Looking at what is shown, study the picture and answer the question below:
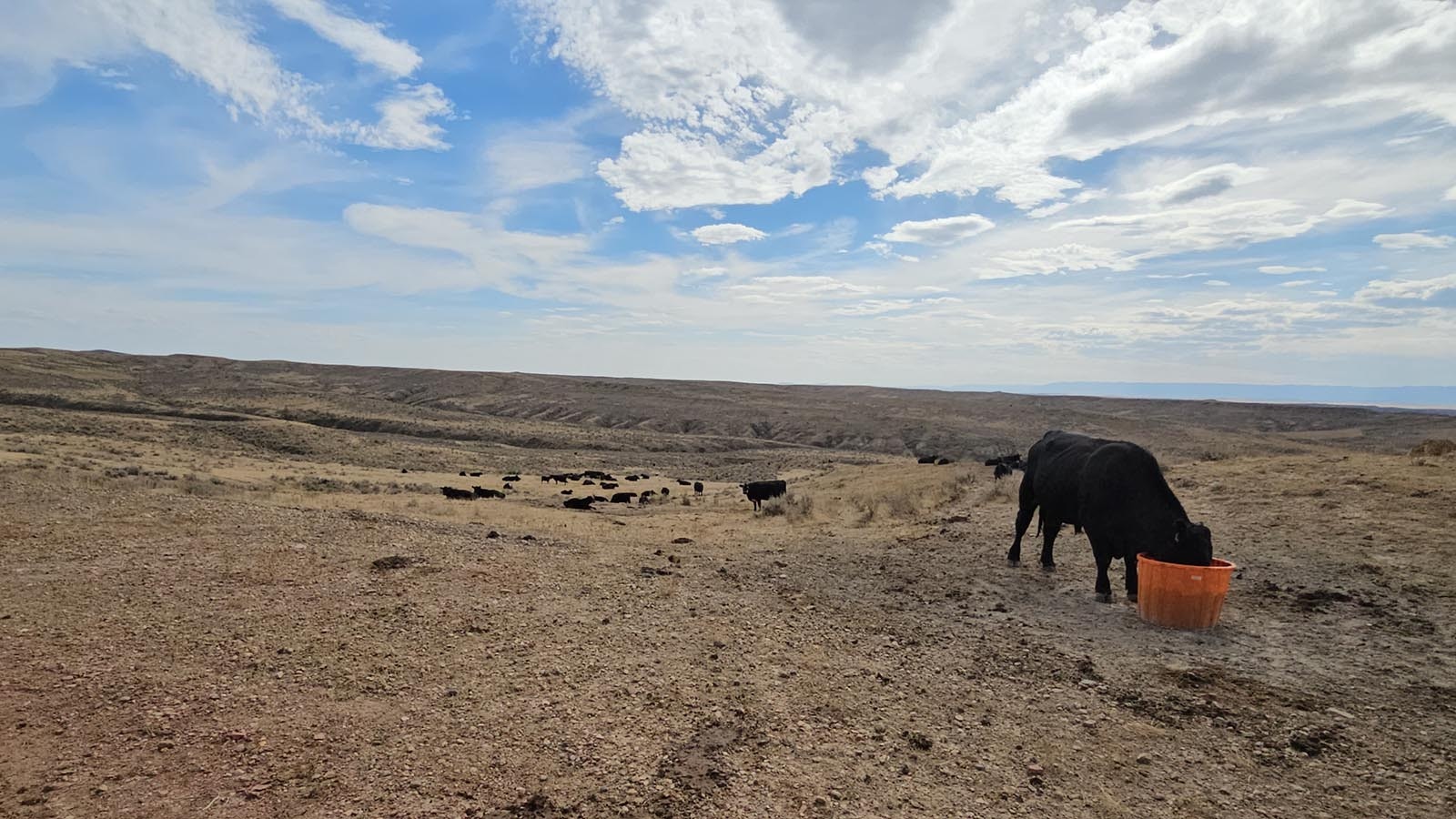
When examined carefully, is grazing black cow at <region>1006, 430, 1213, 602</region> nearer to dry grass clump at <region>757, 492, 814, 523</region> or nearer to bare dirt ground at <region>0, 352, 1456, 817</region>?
bare dirt ground at <region>0, 352, 1456, 817</region>

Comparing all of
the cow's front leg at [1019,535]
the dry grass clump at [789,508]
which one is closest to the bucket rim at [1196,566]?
the cow's front leg at [1019,535]

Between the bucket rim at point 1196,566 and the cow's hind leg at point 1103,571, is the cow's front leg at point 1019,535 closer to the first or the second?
the cow's hind leg at point 1103,571

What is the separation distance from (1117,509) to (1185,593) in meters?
1.92

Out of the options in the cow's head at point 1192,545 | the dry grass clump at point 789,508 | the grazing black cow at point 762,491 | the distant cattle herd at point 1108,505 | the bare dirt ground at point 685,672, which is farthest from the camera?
the grazing black cow at point 762,491

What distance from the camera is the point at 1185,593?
323 inches

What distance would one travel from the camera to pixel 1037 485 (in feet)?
39.2

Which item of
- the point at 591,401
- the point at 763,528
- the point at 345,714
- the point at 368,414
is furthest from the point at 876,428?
the point at 345,714

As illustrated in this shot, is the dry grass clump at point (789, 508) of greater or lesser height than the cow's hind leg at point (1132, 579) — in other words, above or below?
below

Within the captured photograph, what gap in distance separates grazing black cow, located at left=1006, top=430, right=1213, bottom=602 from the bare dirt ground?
0.86 m

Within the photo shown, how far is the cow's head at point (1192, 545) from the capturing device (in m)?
8.68

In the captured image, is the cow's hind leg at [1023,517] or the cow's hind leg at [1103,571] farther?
the cow's hind leg at [1023,517]

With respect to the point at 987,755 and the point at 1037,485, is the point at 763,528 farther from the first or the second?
the point at 987,755

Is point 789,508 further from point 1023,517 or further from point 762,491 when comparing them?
point 1023,517

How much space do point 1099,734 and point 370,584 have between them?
7.98 meters
